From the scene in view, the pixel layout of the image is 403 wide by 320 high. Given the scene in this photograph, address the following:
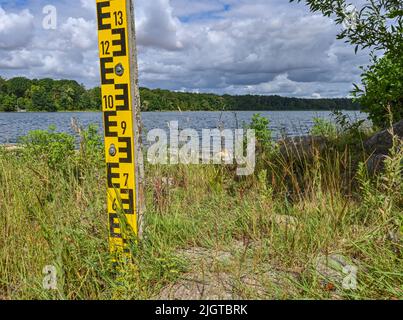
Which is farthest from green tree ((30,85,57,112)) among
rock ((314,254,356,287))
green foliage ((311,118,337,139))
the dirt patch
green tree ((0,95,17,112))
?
rock ((314,254,356,287))

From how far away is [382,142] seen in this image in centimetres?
654

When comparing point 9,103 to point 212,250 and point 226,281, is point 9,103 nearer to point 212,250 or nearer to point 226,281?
point 212,250

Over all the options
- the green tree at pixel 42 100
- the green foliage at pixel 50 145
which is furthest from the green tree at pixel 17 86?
the green foliage at pixel 50 145

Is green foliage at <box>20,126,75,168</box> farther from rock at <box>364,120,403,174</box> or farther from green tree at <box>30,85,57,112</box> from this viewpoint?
green tree at <box>30,85,57,112</box>

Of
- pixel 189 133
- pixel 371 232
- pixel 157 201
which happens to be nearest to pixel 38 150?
pixel 189 133

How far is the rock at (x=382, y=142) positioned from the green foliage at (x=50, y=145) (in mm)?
5815

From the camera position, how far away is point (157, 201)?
444 cm

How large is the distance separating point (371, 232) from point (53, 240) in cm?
278

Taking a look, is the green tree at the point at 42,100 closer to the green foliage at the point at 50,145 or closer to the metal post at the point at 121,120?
the green foliage at the point at 50,145

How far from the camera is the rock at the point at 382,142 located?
6.35m

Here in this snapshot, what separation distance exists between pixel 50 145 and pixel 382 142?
6.45m
